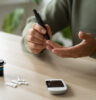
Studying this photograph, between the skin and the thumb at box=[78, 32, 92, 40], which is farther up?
the thumb at box=[78, 32, 92, 40]

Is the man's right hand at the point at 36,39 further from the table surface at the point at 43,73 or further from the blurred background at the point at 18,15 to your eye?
the blurred background at the point at 18,15

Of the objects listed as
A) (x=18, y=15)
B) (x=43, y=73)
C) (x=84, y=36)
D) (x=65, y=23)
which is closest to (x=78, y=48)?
(x=84, y=36)

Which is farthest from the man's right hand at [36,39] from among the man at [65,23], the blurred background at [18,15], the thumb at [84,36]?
the blurred background at [18,15]

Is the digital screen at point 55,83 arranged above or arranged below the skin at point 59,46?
below

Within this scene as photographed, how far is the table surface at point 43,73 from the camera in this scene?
2.66 feet

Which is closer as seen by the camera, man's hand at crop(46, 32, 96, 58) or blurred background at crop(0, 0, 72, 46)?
man's hand at crop(46, 32, 96, 58)

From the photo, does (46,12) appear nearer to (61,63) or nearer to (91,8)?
(91,8)

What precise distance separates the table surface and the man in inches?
2.0

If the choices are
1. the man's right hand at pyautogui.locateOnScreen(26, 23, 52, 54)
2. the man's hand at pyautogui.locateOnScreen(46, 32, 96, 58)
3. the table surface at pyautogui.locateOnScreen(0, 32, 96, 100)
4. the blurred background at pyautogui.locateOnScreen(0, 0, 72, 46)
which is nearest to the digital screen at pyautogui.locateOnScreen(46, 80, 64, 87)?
the table surface at pyautogui.locateOnScreen(0, 32, 96, 100)

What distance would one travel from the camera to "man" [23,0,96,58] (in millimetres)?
1085

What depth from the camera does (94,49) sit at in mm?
1077

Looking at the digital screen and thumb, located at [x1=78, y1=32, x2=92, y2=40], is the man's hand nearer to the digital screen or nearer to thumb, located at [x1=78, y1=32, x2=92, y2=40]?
thumb, located at [x1=78, y1=32, x2=92, y2=40]

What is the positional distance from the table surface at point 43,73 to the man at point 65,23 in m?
0.05

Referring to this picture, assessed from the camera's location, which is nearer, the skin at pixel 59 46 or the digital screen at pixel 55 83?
the digital screen at pixel 55 83
